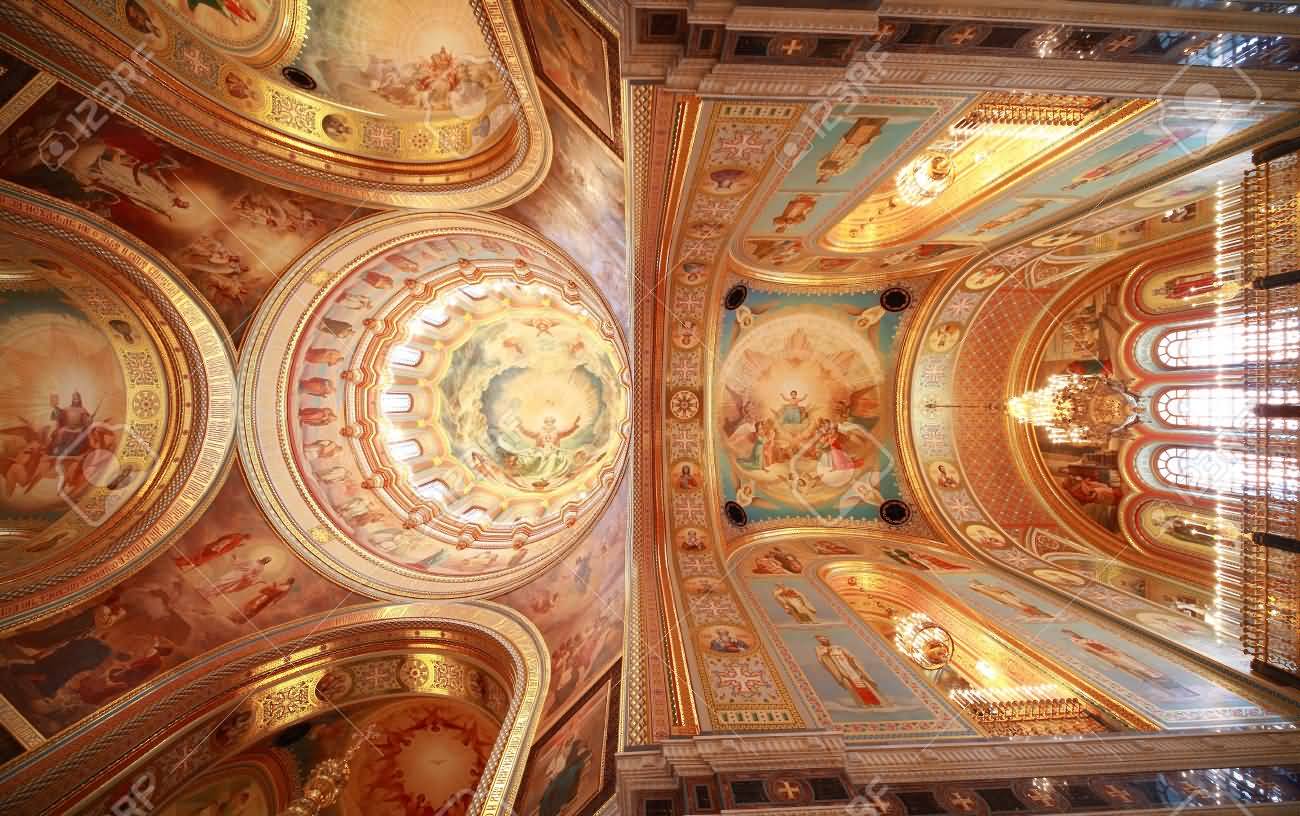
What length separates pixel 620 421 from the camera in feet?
47.0

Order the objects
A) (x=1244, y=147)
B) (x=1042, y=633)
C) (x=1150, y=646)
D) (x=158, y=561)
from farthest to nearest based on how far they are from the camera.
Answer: (x=158, y=561) → (x=1042, y=633) → (x=1150, y=646) → (x=1244, y=147)

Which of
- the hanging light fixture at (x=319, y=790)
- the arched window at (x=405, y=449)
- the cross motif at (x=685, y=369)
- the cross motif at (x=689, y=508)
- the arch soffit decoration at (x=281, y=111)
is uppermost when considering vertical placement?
the arch soffit decoration at (x=281, y=111)

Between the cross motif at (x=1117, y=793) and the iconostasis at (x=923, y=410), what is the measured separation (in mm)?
1092

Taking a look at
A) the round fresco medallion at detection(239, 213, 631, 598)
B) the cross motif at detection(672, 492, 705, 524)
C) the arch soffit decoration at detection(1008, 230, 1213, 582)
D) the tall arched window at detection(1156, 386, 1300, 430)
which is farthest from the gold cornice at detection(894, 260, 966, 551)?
the round fresco medallion at detection(239, 213, 631, 598)

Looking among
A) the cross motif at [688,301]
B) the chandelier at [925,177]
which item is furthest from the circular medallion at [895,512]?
the chandelier at [925,177]

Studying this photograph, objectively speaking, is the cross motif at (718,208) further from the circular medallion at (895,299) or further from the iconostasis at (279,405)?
the circular medallion at (895,299)

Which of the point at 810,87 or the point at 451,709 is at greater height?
the point at 810,87

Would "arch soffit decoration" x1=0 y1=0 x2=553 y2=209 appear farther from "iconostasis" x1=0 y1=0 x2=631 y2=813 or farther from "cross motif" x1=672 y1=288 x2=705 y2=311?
"cross motif" x1=672 y1=288 x2=705 y2=311

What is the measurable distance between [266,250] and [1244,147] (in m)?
15.1

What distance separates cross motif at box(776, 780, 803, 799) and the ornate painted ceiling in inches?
3.2

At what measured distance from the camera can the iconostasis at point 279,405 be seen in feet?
23.8

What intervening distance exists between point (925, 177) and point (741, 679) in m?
7.77

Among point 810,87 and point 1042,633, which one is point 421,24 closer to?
point 810,87

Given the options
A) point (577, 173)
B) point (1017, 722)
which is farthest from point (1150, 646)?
point (577, 173)
